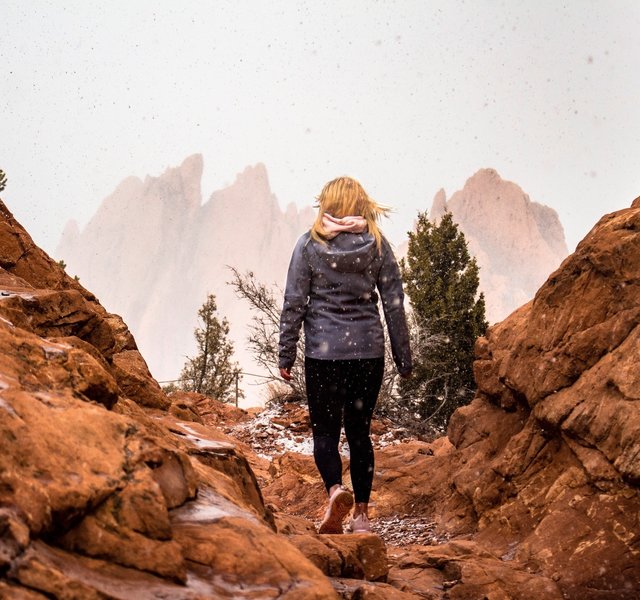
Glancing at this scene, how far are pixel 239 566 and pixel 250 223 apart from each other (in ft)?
525

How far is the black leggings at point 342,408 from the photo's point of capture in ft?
13.8

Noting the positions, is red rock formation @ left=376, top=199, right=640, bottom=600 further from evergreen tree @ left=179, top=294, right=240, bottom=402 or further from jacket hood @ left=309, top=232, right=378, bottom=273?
evergreen tree @ left=179, top=294, right=240, bottom=402

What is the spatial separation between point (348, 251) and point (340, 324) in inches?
17.5

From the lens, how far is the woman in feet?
13.7

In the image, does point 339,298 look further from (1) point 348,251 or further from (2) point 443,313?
(2) point 443,313

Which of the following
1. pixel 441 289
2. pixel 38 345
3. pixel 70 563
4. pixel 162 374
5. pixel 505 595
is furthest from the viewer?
pixel 162 374

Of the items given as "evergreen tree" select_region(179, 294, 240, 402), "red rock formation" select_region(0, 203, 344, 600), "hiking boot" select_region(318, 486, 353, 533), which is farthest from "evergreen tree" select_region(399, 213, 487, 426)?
"red rock formation" select_region(0, 203, 344, 600)

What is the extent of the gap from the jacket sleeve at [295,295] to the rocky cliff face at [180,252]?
141 metres

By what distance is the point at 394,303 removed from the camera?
4.40 m

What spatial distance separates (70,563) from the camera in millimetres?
1878

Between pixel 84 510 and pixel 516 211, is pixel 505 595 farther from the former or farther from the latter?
pixel 516 211

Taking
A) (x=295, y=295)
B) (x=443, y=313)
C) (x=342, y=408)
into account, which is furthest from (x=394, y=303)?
(x=443, y=313)

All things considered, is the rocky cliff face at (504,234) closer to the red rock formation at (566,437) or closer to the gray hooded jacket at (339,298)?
the red rock formation at (566,437)

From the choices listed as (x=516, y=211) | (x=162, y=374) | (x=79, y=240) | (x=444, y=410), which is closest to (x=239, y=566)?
(x=444, y=410)
